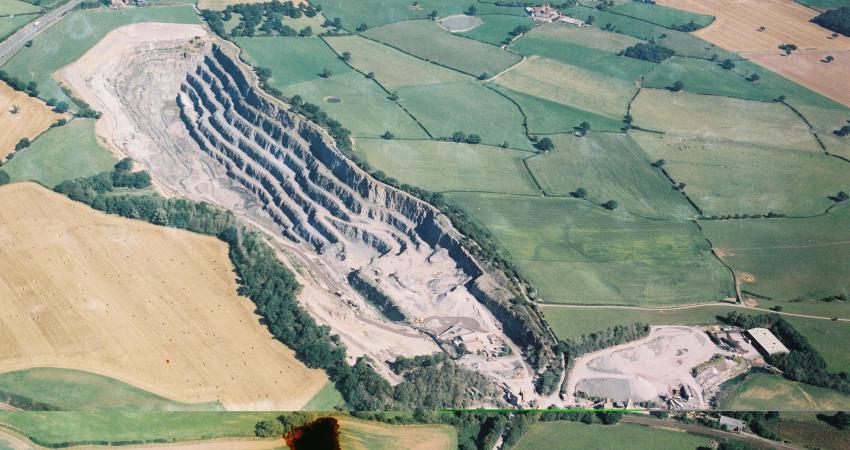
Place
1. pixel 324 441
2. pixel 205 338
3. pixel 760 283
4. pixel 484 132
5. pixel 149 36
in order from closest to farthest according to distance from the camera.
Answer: pixel 324 441 < pixel 205 338 < pixel 760 283 < pixel 484 132 < pixel 149 36

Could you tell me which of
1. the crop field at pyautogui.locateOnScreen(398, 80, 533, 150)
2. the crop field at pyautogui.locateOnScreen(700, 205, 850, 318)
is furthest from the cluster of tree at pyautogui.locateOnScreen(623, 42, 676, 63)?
the crop field at pyautogui.locateOnScreen(700, 205, 850, 318)

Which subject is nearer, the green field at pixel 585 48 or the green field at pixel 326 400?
the green field at pixel 326 400

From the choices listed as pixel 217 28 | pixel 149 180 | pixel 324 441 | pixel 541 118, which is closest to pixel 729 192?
pixel 541 118

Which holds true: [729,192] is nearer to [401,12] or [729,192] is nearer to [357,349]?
[357,349]

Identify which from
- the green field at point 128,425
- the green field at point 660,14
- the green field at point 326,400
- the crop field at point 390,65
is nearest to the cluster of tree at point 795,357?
the green field at point 326,400

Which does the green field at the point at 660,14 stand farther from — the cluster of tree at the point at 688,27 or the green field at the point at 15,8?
the green field at the point at 15,8

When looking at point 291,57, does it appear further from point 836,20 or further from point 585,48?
point 836,20

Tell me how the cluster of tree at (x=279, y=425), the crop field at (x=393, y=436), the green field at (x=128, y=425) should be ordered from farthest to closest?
the crop field at (x=393, y=436), the cluster of tree at (x=279, y=425), the green field at (x=128, y=425)
